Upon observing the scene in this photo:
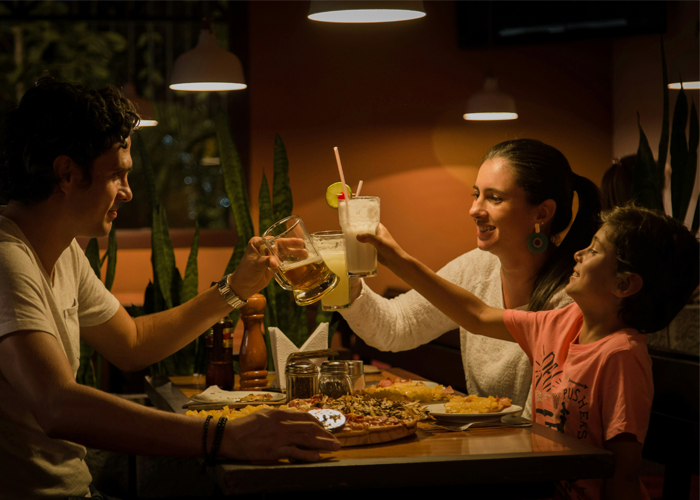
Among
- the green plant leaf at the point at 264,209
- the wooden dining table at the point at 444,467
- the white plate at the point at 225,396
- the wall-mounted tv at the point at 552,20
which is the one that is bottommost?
the white plate at the point at 225,396

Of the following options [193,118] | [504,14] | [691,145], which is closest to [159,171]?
[193,118]

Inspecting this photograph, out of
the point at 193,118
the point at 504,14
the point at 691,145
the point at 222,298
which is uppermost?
the point at 504,14

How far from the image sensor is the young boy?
162 centimetres

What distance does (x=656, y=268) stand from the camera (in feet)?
5.88

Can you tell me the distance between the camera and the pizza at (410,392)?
6.16 ft

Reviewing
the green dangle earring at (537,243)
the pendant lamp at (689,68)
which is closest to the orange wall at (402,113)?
the pendant lamp at (689,68)

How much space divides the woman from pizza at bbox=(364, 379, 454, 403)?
446mm

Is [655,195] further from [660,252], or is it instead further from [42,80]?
[42,80]

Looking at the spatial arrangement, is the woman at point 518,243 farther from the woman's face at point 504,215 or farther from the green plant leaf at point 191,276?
the green plant leaf at point 191,276

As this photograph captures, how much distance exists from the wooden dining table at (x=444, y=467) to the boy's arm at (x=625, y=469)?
0.14 metres

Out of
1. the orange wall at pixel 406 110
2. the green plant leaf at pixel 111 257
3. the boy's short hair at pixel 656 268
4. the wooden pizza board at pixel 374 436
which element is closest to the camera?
the wooden pizza board at pixel 374 436

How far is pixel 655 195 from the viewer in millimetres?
3141

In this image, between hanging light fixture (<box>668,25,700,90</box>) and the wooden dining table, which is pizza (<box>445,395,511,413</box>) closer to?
the wooden dining table

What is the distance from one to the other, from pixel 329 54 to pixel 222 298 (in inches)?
160
